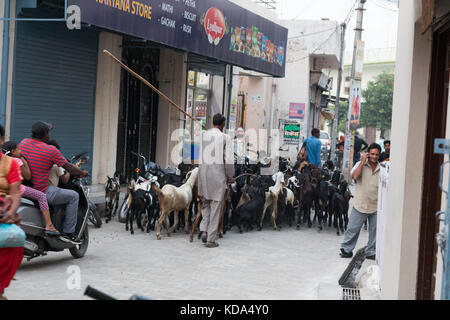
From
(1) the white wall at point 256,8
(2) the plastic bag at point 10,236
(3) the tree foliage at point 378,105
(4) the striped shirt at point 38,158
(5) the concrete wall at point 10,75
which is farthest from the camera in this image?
(3) the tree foliage at point 378,105

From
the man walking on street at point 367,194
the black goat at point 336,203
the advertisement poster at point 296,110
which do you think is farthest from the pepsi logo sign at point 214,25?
the advertisement poster at point 296,110

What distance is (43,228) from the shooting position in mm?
7254

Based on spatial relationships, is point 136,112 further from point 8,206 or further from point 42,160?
point 8,206

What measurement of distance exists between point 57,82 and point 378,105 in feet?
189

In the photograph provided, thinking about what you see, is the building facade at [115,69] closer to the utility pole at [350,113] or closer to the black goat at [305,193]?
the black goat at [305,193]

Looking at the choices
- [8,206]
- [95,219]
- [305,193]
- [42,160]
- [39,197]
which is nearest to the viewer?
[8,206]

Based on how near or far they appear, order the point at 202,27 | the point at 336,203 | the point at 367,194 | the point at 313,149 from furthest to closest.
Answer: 1. the point at 313,149
2. the point at 202,27
3. the point at 336,203
4. the point at 367,194

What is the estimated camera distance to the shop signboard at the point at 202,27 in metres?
10.3

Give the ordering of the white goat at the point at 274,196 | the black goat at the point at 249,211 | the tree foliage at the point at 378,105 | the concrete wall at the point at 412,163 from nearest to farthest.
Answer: the concrete wall at the point at 412,163 → the black goat at the point at 249,211 → the white goat at the point at 274,196 → the tree foliage at the point at 378,105

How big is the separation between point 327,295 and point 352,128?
16.2 metres

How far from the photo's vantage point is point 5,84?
32.6 ft

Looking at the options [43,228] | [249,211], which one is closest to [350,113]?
[249,211]

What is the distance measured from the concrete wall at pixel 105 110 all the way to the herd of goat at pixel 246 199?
114cm
